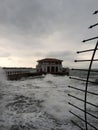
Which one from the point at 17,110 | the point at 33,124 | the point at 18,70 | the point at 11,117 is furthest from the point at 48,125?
the point at 18,70

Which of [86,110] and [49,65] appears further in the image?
[49,65]

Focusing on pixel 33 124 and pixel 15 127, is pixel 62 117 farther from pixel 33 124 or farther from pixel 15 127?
pixel 15 127

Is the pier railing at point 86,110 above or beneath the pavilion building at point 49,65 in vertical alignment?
beneath

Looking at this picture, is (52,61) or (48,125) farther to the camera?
(52,61)

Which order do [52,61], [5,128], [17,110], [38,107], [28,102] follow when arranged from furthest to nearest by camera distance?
1. [52,61]
2. [28,102]
3. [38,107]
4. [17,110]
5. [5,128]

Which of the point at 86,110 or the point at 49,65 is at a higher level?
the point at 49,65

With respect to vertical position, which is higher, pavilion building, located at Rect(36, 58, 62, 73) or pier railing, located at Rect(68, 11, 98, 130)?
pavilion building, located at Rect(36, 58, 62, 73)

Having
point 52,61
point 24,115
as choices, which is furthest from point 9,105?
point 52,61

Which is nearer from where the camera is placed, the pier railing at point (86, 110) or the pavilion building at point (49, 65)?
the pier railing at point (86, 110)

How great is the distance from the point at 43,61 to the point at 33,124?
32.2m

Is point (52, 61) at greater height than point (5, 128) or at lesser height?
greater

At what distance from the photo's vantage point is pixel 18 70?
40031mm

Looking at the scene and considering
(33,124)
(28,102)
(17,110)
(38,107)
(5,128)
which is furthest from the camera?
(28,102)

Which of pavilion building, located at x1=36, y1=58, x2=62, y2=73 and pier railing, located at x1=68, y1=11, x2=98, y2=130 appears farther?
pavilion building, located at x1=36, y1=58, x2=62, y2=73
